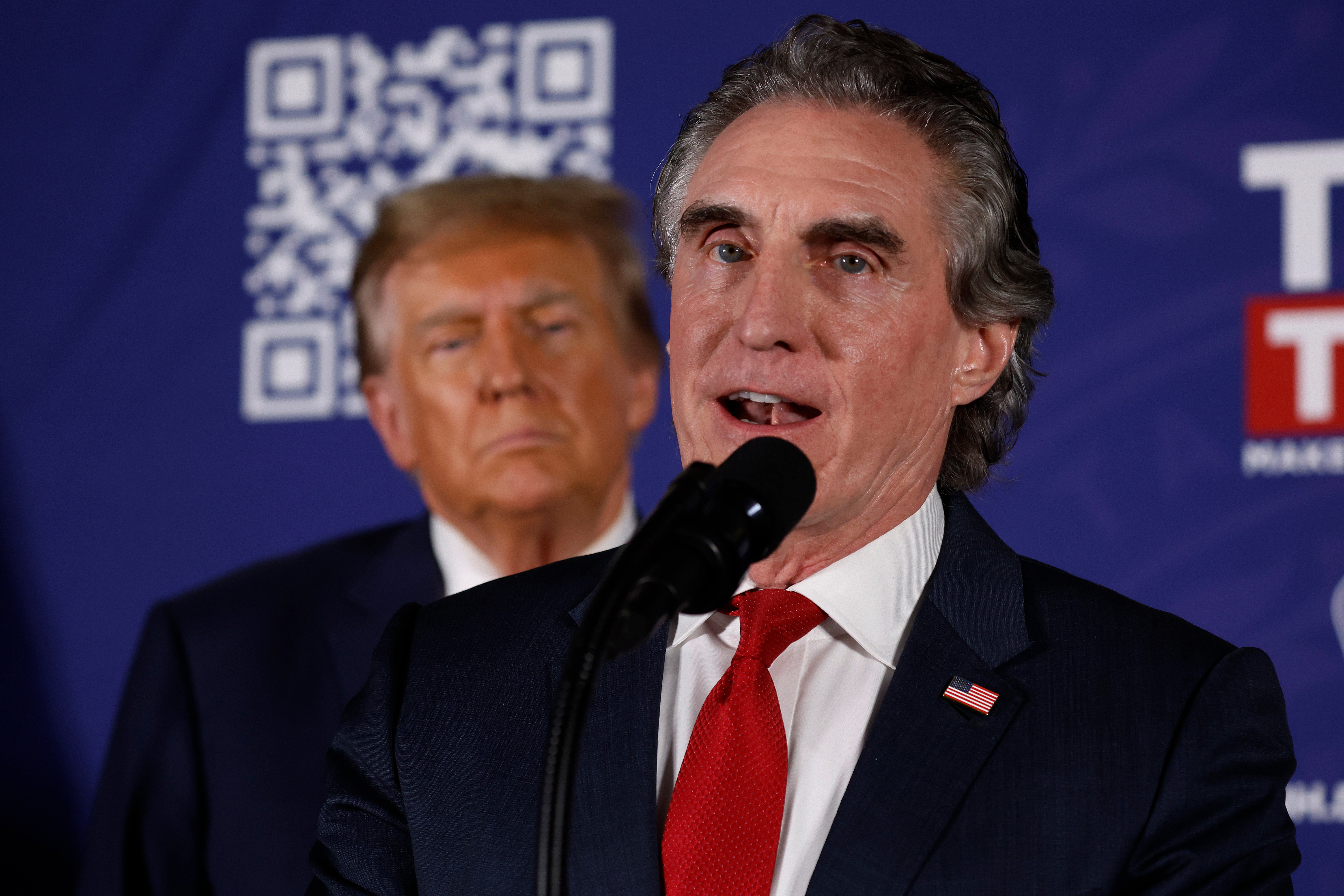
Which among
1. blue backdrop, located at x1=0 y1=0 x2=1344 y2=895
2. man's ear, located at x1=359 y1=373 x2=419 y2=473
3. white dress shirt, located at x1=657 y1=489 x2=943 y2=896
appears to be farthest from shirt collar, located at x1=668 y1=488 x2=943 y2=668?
man's ear, located at x1=359 y1=373 x2=419 y2=473

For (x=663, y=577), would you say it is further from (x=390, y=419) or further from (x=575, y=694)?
(x=390, y=419)

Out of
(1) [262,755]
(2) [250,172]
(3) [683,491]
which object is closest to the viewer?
(3) [683,491]

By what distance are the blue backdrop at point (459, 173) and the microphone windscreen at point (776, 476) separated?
1464 millimetres

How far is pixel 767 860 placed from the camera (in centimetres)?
134

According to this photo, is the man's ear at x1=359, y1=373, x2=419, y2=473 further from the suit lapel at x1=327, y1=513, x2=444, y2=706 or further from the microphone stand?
the microphone stand

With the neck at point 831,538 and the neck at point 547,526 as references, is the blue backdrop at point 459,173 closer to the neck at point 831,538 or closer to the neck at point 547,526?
the neck at point 547,526

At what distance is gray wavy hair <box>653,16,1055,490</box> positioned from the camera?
5.41ft

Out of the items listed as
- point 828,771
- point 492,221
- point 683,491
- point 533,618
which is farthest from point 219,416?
point 683,491

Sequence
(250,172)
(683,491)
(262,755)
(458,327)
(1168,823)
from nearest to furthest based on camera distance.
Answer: (683,491)
(1168,823)
(262,755)
(458,327)
(250,172)

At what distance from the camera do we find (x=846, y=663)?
1.51 m

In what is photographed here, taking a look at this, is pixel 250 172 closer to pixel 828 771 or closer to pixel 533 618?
pixel 533 618

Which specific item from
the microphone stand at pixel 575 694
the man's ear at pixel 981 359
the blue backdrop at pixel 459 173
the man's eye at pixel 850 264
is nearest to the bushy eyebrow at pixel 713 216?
the man's eye at pixel 850 264

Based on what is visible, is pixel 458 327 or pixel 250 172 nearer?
pixel 458 327

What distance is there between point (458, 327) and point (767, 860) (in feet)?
5.41
